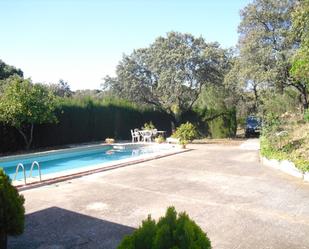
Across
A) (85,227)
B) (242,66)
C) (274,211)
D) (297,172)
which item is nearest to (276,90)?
(242,66)

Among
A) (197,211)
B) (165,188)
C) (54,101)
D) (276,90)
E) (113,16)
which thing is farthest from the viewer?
(276,90)

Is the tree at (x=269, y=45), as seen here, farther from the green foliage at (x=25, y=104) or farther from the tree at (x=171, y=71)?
the green foliage at (x=25, y=104)

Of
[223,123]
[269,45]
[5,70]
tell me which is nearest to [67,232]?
[269,45]

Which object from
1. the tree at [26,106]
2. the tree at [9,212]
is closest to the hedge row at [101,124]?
the tree at [26,106]

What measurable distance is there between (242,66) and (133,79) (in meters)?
8.54

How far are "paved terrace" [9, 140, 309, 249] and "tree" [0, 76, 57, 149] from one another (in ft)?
22.5

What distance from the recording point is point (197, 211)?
5668 millimetres

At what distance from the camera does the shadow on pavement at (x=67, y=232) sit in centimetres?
425

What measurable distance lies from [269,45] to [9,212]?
52.2 feet

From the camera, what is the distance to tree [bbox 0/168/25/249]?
3.68 m

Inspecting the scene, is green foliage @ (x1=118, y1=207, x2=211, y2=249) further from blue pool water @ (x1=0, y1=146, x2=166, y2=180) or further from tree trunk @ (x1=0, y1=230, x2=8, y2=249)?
blue pool water @ (x1=0, y1=146, x2=166, y2=180)

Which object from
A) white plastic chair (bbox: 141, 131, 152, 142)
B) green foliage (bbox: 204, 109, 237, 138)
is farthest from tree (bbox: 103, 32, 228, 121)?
white plastic chair (bbox: 141, 131, 152, 142)

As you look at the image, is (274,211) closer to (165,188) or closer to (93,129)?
(165,188)

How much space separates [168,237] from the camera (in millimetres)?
2074
